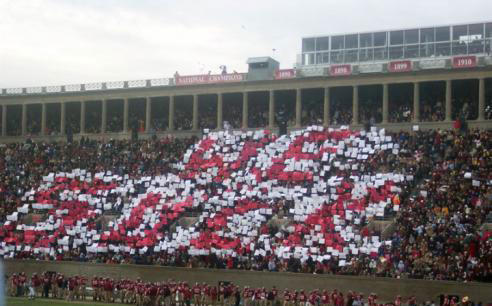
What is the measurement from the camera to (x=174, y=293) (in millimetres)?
41125

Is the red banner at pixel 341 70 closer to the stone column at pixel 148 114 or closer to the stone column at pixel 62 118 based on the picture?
the stone column at pixel 148 114

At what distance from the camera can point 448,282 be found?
3747 cm

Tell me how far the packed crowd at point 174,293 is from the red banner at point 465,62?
1968cm

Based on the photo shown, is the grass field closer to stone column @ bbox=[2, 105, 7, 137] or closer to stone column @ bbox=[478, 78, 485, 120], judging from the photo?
stone column @ bbox=[478, 78, 485, 120]

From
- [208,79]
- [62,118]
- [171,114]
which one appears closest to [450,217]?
[208,79]

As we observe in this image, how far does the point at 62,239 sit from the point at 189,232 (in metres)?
8.61

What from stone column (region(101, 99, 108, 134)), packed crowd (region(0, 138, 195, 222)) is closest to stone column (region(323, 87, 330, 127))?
packed crowd (region(0, 138, 195, 222))

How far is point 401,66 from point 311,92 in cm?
774

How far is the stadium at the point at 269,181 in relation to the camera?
40.6 m

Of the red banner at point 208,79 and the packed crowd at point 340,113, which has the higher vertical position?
the red banner at point 208,79

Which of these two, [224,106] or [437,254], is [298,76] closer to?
[224,106]

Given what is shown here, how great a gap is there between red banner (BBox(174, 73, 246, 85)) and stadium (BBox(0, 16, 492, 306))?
13cm

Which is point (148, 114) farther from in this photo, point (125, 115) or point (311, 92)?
point (311, 92)

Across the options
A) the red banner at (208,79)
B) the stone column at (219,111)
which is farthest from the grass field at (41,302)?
the red banner at (208,79)
